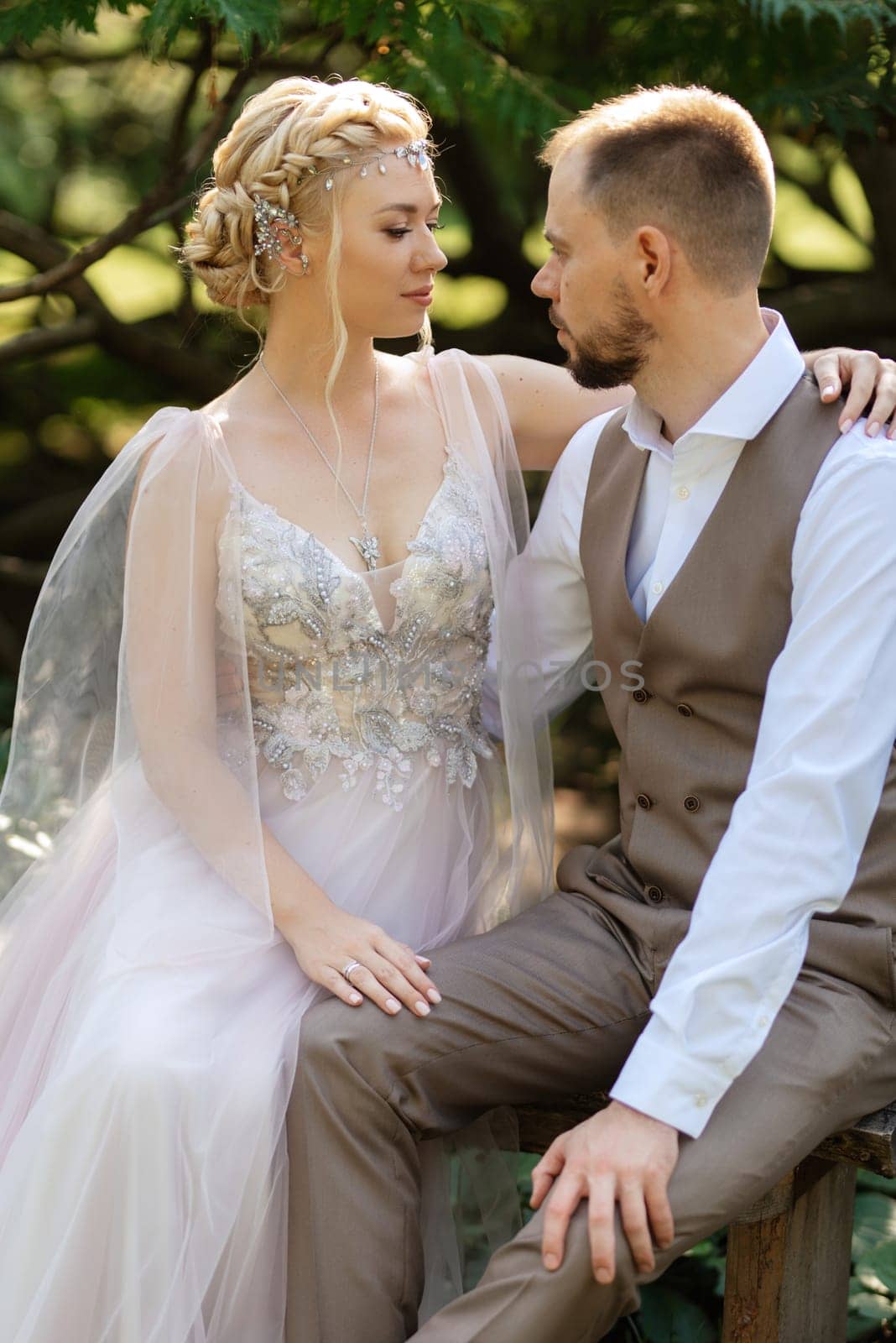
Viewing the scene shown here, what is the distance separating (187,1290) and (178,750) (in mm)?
829

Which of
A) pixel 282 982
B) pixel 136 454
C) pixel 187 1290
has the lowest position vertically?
pixel 187 1290

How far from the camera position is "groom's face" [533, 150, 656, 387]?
235 cm

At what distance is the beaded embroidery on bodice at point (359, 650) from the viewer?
260 centimetres

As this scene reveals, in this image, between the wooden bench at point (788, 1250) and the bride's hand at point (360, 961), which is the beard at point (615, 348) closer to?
the bride's hand at point (360, 961)

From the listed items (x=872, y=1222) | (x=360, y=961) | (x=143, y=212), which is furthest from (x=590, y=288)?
(x=872, y=1222)

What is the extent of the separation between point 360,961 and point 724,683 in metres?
0.68

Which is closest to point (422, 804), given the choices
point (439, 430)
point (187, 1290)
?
point (439, 430)

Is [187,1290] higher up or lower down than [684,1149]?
lower down

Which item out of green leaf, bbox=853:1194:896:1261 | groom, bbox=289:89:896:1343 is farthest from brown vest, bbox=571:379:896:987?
green leaf, bbox=853:1194:896:1261

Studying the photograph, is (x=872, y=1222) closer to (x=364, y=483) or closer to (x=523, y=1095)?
(x=523, y=1095)

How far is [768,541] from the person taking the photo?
225cm

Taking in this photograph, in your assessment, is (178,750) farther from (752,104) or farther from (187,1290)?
(752,104)

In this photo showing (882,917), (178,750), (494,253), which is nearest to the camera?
(882,917)

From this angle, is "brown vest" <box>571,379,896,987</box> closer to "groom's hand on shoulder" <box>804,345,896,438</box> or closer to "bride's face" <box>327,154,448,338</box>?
"groom's hand on shoulder" <box>804,345,896,438</box>
